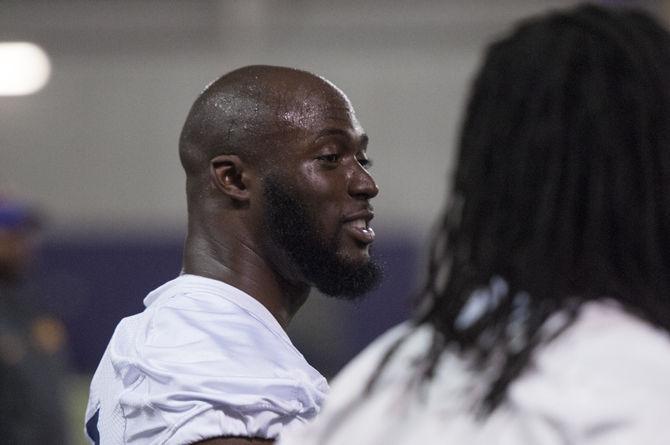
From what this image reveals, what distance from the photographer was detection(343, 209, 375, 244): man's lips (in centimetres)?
177

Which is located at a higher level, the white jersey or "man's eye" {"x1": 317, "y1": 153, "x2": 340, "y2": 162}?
"man's eye" {"x1": 317, "y1": 153, "x2": 340, "y2": 162}

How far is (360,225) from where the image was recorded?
1.79 meters

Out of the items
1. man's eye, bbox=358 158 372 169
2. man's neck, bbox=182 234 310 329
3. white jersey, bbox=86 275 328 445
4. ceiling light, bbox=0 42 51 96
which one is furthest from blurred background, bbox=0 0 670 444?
white jersey, bbox=86 275 328 445

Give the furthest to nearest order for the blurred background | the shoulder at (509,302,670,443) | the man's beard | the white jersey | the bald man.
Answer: the blurred background
the man's beard
the bald man
the white jersey
the shoulder at (509,302,670,443)

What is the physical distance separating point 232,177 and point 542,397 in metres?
0.92

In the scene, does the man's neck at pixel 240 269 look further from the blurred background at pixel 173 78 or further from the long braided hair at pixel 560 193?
the blurred background at pixel 173 78

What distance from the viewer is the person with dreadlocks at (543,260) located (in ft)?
3.10

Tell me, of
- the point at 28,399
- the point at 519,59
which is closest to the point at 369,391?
the point at 519,59

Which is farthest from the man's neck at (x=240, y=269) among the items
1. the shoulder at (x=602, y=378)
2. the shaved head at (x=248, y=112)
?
the shoulder at (x=602, y=378)

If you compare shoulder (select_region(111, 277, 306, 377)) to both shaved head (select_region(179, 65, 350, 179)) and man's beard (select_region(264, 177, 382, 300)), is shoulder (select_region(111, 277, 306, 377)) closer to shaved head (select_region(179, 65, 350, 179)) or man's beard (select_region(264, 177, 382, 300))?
man's beard (select_region(264, 177, 382, 300))

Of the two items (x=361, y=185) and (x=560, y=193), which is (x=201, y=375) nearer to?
(x=361, y=185)

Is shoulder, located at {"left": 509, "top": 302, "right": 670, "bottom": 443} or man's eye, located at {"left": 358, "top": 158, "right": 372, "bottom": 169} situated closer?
shoulder, located at {"left": 509, "top": 302, "right": 670, "bottom": 443}

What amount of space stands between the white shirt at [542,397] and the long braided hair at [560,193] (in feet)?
0.05

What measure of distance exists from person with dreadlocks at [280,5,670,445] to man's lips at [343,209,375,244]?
73cm
